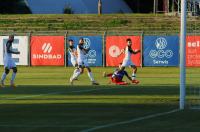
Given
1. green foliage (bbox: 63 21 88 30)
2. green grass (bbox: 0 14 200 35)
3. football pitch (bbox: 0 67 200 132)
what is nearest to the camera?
football pitch (bbox: 0 67 200 132)

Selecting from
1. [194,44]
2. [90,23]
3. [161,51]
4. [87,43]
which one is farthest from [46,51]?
[90,23]

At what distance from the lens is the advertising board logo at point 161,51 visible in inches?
1944

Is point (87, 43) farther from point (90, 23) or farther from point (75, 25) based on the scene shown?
point (75, 25)

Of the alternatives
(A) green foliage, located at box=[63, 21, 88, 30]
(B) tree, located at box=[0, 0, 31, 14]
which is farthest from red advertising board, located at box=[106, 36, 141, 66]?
(B) tree, located at box=[0, 0, 31, 14]

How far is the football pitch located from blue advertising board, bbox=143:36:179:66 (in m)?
19.3

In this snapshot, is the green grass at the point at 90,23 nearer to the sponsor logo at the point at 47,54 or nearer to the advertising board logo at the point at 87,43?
the sponsor logo at the point at 47,54

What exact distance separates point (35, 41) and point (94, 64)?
4.43 meters

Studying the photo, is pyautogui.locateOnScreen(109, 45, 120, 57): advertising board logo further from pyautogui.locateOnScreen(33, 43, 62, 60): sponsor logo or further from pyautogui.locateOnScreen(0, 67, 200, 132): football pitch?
pyautogui.locateOnScreen(0, 67, 200, 132): football pitch

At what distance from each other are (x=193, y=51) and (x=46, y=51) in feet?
33.4

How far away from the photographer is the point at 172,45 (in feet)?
163

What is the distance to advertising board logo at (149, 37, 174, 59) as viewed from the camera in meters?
49.4
